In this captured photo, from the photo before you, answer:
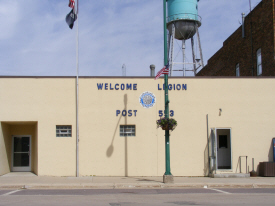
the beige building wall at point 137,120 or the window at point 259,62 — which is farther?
the window at point 259,62

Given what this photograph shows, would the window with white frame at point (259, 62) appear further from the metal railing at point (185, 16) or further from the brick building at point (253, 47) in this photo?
the metal railing at point (185, 16)

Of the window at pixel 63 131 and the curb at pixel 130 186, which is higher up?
the window at pixel 63 131

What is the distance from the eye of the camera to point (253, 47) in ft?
86.5

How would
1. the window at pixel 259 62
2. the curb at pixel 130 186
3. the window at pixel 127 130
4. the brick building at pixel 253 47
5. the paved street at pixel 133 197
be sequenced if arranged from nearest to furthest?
the paved street at pixel 133 197, the curb at pixel 130 186, the window at pixel 127 130, the brick building at pixel 253 47, the window at pixel 259 62

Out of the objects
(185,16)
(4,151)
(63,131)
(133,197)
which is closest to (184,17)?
(185,16)

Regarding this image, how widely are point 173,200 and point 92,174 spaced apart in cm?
762

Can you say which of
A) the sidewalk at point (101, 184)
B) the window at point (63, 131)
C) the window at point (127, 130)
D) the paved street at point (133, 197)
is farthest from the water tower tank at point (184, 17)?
the paved street at point (133, 197)

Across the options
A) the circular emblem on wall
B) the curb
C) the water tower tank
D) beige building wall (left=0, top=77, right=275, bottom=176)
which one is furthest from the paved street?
the water tower tank

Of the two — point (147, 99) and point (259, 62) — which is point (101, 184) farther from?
point (259, 62)

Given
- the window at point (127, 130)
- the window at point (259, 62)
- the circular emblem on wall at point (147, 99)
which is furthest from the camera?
the window at point (259, 62)

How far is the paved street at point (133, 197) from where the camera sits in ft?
35.7

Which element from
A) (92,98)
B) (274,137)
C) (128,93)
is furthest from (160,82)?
(274,137)

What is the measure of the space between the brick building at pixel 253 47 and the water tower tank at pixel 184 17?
391 cm

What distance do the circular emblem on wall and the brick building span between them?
897 cm
